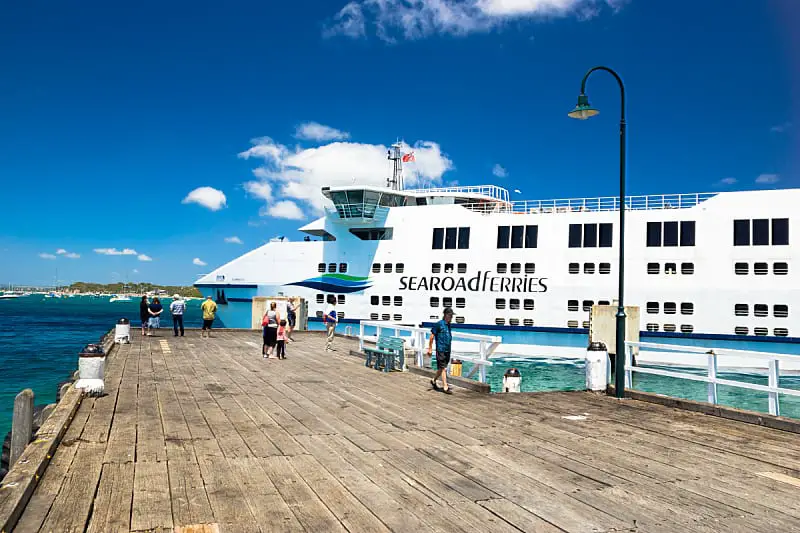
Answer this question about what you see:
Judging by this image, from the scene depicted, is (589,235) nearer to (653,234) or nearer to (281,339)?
(653,234)

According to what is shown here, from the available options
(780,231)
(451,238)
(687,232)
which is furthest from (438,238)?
(780,231)

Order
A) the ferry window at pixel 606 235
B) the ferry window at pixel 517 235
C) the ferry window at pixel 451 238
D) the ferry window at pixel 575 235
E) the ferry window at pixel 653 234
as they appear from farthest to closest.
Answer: the ferry window at pixel 451 238 → the ferry window at pixel 517 235 → the ferry window at pixel 575 235 → the ferry window at pixel 606 235 → the ferry window at pixel 653 234

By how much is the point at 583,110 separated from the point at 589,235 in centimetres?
2005

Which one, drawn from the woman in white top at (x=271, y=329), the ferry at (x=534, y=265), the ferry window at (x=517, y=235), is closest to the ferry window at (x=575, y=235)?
the ferry at (x=534, y=265)

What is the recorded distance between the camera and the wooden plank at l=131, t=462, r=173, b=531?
4.95m

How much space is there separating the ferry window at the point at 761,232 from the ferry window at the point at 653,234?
161 inches

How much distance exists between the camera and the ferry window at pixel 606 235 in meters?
31.0

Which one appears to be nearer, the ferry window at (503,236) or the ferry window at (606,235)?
the ferry window at (606,235)

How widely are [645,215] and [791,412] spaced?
11.3 meters

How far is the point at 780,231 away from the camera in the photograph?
2772cm

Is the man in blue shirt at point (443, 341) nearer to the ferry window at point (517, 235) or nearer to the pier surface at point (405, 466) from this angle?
the pier surface at point (405, 466)

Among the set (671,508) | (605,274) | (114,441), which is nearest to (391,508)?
(671,508)

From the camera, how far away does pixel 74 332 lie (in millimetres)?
69312

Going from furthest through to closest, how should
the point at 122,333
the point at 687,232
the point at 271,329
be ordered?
the point at 687,232, the point at 122,333, the point at 271,329
